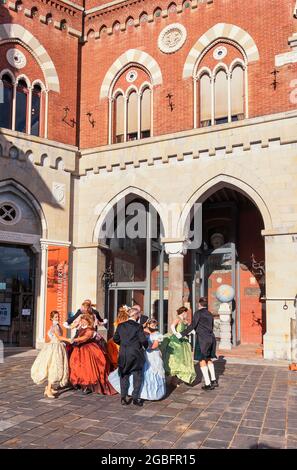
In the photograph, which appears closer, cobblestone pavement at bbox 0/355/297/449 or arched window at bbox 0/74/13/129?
cobblestone pavement at bbox 0/355/297/449

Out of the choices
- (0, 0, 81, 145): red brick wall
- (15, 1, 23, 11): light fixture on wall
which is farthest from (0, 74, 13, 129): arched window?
(15, 1, 23, 11): light fixture on wall

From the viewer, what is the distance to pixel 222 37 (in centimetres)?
1482

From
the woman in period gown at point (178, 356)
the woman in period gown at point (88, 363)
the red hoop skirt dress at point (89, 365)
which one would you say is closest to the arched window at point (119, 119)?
the woman in period gown at point (178, 356)

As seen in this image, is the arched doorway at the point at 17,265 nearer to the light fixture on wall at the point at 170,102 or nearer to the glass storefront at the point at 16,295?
the glass storefront at the point at 16,295

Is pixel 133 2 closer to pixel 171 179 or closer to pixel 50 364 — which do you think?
pixel 171 179

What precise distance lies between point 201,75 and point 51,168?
5.97 metres

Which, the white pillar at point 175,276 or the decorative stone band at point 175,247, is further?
the decorative stone band at point 175,247

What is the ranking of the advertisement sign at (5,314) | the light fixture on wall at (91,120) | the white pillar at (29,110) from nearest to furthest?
the advertisement sign at (5,314) → the white pillar at (29,110) → the light fixture on wall at (91,120)

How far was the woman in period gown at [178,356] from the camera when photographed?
886 centimetres

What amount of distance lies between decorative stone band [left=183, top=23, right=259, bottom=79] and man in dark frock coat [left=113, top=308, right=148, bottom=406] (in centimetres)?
1033

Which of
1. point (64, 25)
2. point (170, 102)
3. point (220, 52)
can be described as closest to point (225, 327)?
point (170, 102)

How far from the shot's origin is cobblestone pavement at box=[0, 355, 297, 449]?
17.8 ft

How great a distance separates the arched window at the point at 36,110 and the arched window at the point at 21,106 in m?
0.26

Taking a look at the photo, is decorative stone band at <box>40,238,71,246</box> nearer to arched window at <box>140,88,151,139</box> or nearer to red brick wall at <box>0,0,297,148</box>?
red brick wall at <box>0,0,297,148</box>
